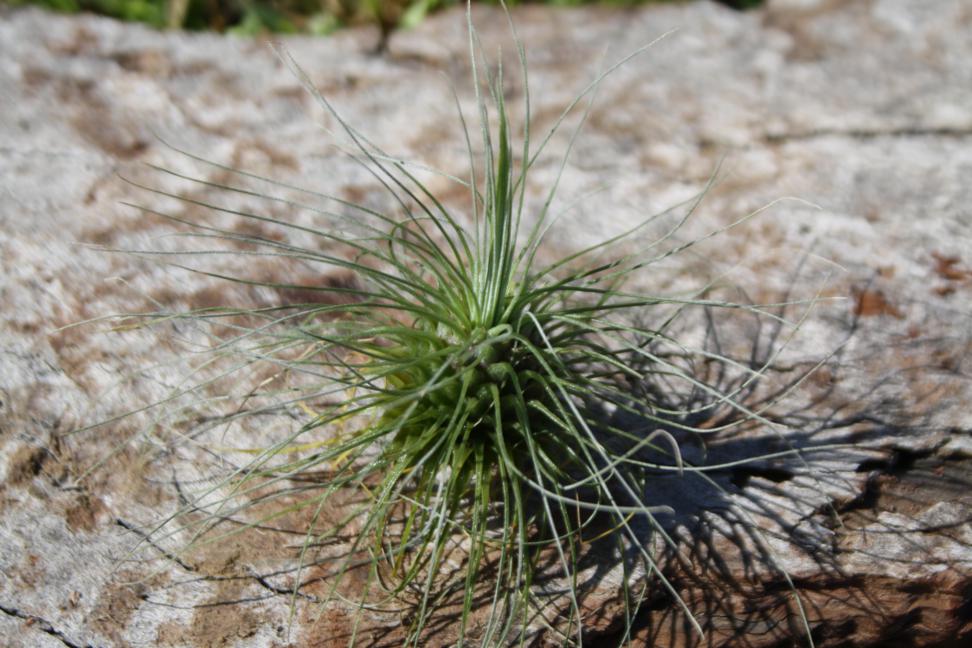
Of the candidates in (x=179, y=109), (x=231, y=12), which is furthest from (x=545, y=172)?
(x=231, y=12)

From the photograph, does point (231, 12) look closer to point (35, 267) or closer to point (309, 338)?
point (35, 267)

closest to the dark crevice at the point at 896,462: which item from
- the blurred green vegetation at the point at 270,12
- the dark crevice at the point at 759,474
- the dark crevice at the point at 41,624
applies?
the dark crevice at the point at 759,474

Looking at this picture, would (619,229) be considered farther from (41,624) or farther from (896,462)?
(41,624)

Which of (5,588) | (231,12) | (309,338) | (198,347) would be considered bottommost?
(5,588)

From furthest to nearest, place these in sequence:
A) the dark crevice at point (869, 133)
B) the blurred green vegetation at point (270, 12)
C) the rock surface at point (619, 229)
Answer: the blurred green vegetation at point (270, 12) < the dark crevice at point (869, 133) < the rock surface at point (619, 229)

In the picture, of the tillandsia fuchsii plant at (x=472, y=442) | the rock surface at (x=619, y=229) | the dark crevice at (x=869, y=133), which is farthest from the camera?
the dark crevice at (x=869, y=133)

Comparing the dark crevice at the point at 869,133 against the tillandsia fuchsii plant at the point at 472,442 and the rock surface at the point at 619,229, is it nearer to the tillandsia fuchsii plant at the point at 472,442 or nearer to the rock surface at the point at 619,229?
the rock surface at the point at 619,229

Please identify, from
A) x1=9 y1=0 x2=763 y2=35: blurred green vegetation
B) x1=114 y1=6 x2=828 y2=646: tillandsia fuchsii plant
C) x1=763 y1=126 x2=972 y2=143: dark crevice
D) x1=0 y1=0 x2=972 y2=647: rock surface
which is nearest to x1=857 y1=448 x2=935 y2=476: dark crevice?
x1=0 y1=0 x2=972 y2=647: rock surface
